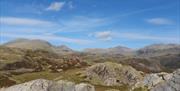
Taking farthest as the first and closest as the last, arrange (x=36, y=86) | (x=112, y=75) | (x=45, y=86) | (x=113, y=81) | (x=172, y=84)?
(x=112, y=75) < (x=113, y=81) < (x=45, y=86) < (x=36, y=86) < (x=172, y=84)

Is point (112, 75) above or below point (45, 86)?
below

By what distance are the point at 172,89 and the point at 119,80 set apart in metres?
45.3

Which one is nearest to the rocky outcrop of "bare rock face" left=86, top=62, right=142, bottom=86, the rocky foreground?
the rocky foreground

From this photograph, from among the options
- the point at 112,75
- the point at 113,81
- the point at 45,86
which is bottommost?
the point at 113,81

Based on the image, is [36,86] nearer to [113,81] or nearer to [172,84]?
[172,84]

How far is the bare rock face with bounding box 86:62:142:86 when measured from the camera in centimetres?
8419

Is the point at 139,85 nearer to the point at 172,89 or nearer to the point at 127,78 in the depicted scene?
the point at 172,89

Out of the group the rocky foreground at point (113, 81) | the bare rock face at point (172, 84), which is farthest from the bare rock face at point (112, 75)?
the bare rock face at point (172, 84)

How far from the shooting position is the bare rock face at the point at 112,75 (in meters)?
84.2

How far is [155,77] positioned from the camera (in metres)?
53.1

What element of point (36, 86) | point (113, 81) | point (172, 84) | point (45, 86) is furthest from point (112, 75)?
point (36, 86)

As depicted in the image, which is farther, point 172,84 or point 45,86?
point 45,86

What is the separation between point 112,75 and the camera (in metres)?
85.9

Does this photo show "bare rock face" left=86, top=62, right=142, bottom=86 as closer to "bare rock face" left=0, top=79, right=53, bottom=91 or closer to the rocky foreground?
the rocky foreground
